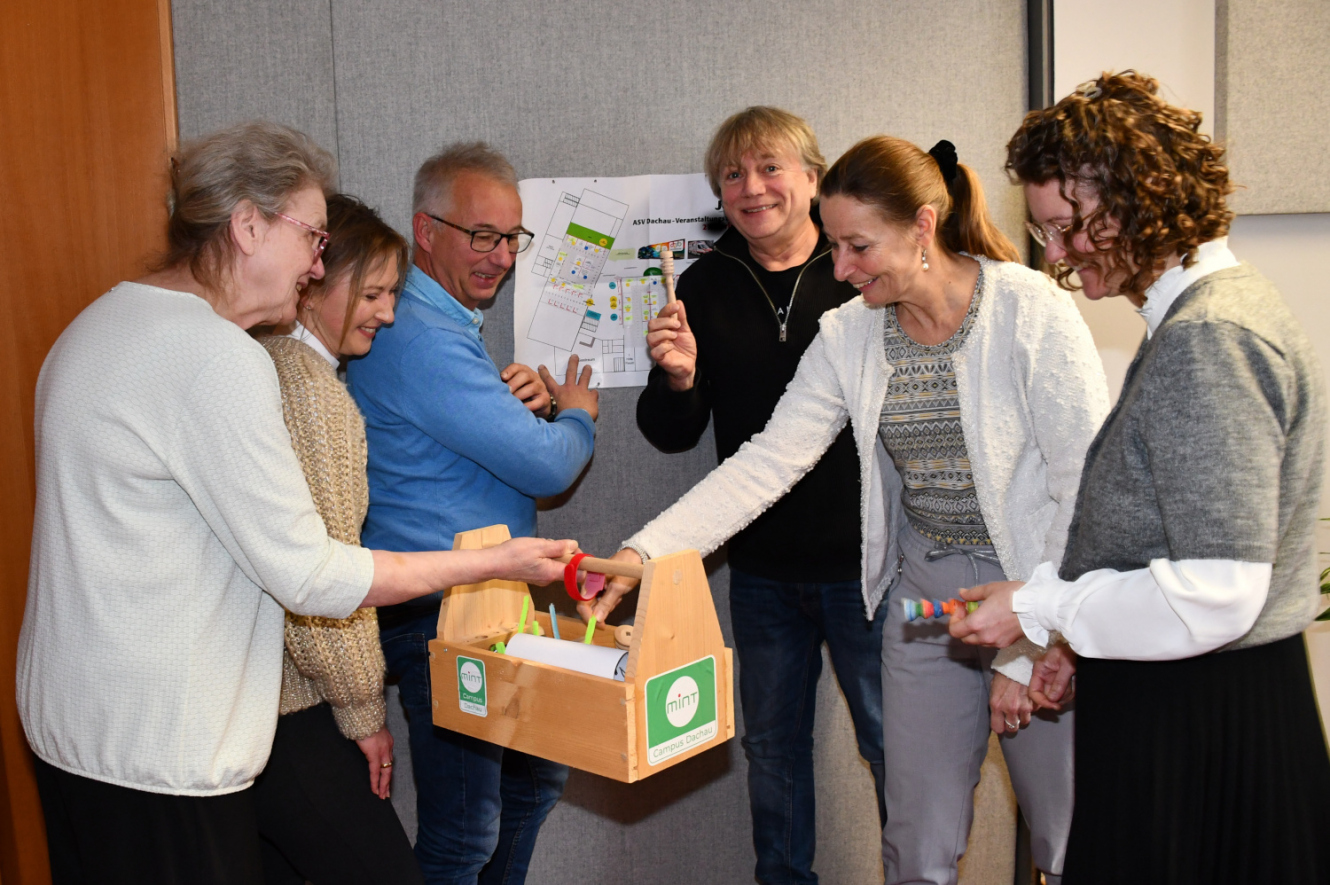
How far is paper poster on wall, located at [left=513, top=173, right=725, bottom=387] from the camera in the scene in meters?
2.55

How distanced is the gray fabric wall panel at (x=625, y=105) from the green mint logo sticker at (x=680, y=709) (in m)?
1.11

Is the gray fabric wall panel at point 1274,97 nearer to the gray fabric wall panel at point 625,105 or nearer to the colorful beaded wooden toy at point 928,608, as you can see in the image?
the gray fabric wall panel at point 625,105

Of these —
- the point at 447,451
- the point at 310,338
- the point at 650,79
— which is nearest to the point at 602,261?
the point at 650,79

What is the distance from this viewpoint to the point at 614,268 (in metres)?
2.60

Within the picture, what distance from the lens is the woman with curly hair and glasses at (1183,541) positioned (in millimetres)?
1200

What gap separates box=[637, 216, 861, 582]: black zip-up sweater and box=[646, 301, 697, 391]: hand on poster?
0.20ft

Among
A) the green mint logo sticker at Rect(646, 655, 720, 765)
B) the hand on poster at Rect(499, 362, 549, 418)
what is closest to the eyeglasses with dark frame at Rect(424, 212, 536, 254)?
the hand on poster at Rect(499, 362, 549, 418)

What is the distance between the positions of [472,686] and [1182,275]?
122 centimetres

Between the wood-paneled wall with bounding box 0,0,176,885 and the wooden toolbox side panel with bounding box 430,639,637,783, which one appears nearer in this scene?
the wooden toolbox side panel with bounding box 430,639,637,783

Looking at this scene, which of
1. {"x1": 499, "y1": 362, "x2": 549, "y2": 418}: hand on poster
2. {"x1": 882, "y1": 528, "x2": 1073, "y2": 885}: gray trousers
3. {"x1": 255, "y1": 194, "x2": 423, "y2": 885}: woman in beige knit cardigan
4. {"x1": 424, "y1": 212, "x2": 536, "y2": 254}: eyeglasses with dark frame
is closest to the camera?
{"x1": 255, "y1": 194, "x2": 423, "y2": 885}: woman in beige knit cardigan

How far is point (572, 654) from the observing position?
1551 millimetres

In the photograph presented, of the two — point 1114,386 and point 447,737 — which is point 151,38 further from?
point 1114,386

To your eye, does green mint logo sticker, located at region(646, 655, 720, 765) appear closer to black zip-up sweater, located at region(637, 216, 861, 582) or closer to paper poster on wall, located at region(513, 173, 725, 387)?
black zip-up sweater, located at region(637, 216, 861, 582)

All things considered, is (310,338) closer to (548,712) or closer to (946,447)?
(548,712)
